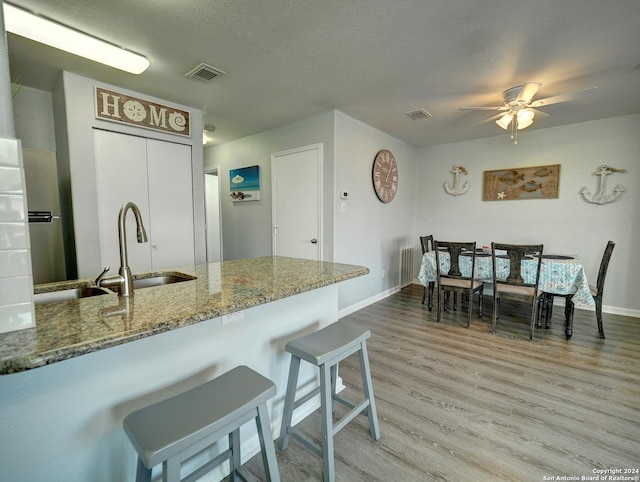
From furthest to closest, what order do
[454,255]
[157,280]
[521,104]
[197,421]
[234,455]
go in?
[454,255]
[521,104]
[157,280]
[234,455]
[197,421]

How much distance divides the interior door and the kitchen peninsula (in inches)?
82.6

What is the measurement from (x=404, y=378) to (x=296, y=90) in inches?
107

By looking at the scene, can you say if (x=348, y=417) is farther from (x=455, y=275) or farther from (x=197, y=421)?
(x=455, y=275)

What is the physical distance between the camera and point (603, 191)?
3.56 metres

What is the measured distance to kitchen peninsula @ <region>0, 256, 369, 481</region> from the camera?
78cm

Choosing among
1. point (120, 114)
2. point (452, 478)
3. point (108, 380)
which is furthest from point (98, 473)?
point (120, 114)

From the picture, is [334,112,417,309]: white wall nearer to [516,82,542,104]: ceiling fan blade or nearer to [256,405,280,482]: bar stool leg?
[516,82,542,104]: ceiling fan blade

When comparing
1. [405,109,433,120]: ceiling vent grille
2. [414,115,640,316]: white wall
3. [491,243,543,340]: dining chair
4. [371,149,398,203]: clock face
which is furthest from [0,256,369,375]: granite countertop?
[414,115,640,316]: white wall

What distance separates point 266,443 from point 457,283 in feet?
9.55

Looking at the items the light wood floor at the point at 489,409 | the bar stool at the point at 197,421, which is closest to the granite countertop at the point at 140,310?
the bar stool at the point at 197,421

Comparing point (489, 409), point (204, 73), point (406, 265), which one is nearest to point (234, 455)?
point (489, 409)

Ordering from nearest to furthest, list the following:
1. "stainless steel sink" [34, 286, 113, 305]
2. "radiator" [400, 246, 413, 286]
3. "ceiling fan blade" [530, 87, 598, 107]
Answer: "stainless steel sink" [34, 286, 113, 305], "ceiling fan blade" [530, 87, 598, 107], "radiator" [400, 246, 413, 286]

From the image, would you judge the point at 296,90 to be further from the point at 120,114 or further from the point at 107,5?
the point at 120,114

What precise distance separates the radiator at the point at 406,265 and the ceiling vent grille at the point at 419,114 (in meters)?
2.12
